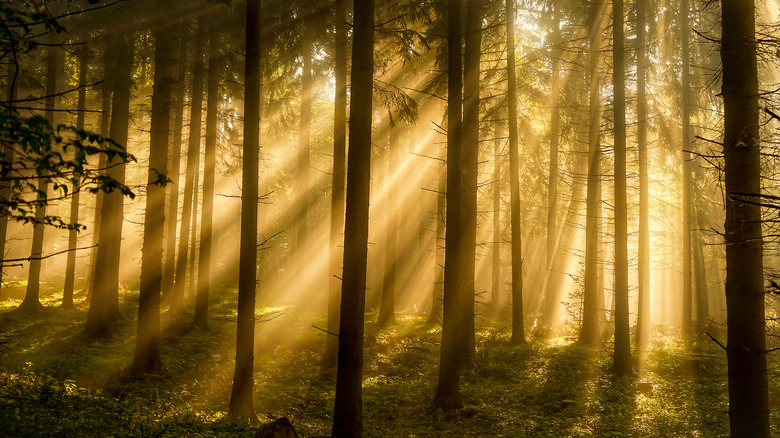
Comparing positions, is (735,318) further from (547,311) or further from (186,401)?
(547,311)

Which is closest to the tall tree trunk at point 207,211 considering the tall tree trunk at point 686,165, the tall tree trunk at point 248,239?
the tall tree trunk at point 248,239

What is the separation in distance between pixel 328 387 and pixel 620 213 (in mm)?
9728

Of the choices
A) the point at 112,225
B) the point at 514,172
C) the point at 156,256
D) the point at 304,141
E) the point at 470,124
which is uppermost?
the point at 304,141

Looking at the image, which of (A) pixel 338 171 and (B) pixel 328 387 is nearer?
(B) pixel 328 387

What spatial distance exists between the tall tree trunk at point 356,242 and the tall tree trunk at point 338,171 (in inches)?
191

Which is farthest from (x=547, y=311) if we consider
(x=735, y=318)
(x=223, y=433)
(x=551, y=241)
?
(x=223, y=433)

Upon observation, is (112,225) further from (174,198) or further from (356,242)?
(356,242)

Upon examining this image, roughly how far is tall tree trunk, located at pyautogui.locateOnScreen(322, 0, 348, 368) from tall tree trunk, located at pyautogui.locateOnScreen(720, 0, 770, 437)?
915 cm

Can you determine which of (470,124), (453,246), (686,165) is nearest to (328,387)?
(453,246)

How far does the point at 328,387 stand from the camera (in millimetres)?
12758

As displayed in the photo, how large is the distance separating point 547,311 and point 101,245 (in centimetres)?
1904

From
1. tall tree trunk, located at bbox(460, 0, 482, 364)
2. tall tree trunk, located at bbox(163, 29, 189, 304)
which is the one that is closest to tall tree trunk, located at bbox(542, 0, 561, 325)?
tall tree trunk, located at bbox(460, 0, 482, 364)

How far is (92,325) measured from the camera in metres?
14.4

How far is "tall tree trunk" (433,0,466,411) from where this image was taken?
10.8 m
